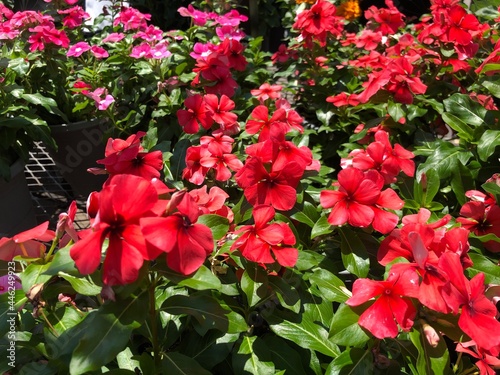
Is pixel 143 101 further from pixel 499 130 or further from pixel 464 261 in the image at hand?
pixel 464 261

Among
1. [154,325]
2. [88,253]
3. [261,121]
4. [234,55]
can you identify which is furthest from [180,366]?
[234,55]

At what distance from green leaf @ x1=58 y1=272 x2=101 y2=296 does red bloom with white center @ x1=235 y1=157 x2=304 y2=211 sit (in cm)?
36

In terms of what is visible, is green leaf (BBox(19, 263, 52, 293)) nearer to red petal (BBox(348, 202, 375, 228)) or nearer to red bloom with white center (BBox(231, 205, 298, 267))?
red bloom with white center (BBox(231, 205, 298, 267))

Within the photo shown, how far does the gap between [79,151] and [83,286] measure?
1928 mm

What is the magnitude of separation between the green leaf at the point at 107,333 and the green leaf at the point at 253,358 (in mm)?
244

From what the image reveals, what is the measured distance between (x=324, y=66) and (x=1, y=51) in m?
1.46

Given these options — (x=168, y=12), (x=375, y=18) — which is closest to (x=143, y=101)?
(x=375, y=18)

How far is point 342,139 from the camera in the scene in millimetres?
2047

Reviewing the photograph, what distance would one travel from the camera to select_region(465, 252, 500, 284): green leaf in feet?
3.32

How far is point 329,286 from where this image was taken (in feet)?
3.09

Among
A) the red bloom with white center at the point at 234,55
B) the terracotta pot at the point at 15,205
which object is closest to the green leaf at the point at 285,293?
the red bloom with white center at the point at 234,55

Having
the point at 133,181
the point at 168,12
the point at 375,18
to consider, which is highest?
the point at 133,181

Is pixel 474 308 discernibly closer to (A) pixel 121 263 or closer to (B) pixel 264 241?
(B) pixel 264 241

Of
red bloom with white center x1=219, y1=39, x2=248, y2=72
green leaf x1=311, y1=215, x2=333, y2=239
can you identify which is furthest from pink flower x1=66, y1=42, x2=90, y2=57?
green leaf x1=311, y1=215, x2=333, y2=239
